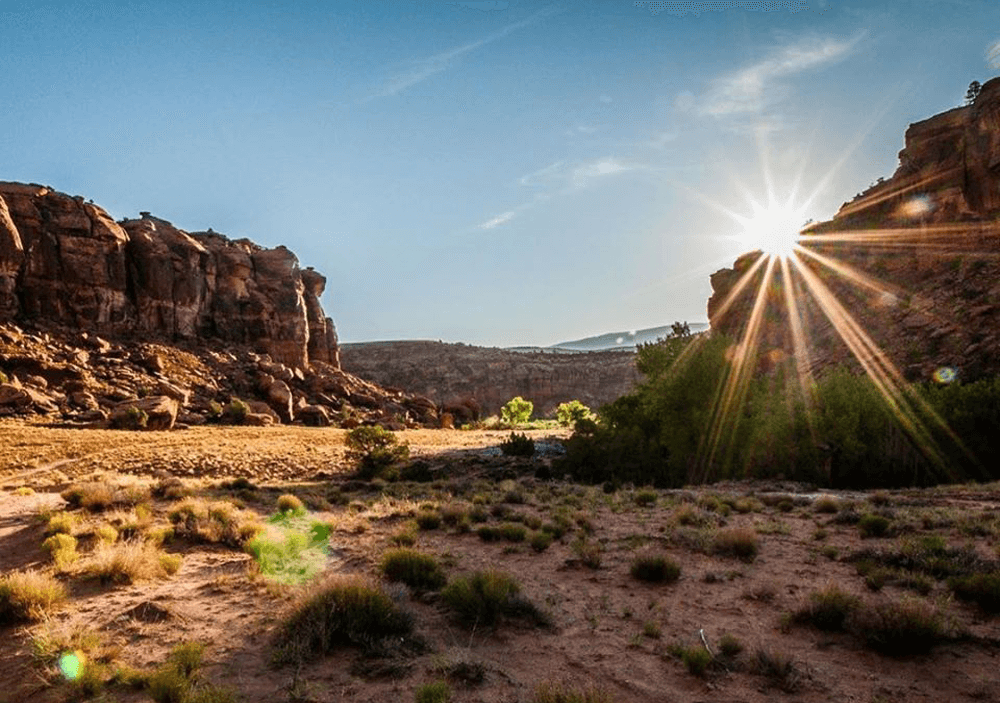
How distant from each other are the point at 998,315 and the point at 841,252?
2249 cm

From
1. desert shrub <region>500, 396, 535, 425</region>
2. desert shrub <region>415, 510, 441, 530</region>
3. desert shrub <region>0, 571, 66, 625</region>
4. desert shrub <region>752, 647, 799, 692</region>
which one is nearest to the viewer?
desert shrub <region>752, 647, 799, 692</region>

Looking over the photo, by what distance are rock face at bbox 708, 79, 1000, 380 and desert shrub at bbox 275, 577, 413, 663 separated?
3220 centimetres

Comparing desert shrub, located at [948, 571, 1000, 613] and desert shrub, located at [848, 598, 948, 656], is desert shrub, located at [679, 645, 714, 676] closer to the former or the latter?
desert shrub, located at [848, 598, 948, 656]

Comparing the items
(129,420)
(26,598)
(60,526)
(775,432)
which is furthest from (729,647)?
(129,420)

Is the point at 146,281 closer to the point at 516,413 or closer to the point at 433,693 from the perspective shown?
the point at 516,413

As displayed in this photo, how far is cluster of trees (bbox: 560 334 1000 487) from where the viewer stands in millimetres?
20578

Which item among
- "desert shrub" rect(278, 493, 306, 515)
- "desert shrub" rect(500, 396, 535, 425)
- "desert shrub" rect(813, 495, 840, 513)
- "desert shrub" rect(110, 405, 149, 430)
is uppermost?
"desert shrub" rect(110, 405, 149, 430)

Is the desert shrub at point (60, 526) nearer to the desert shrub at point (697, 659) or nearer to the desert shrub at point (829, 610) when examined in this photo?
the desert shrub at point (697, 659)

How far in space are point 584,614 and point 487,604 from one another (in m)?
1.56

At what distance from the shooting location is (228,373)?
47625 millimetres

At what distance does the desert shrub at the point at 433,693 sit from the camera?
5344 millimetres

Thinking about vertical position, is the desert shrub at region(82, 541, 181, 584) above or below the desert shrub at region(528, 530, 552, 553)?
above

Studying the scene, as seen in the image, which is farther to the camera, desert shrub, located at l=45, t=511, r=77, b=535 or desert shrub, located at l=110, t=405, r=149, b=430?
→ desert shrub, located at l=110, t=405, r=149, b=430

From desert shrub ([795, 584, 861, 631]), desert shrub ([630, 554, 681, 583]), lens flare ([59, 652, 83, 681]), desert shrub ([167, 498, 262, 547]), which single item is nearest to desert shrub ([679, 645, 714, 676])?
desert shrub ([795, 584, 861, 631])
